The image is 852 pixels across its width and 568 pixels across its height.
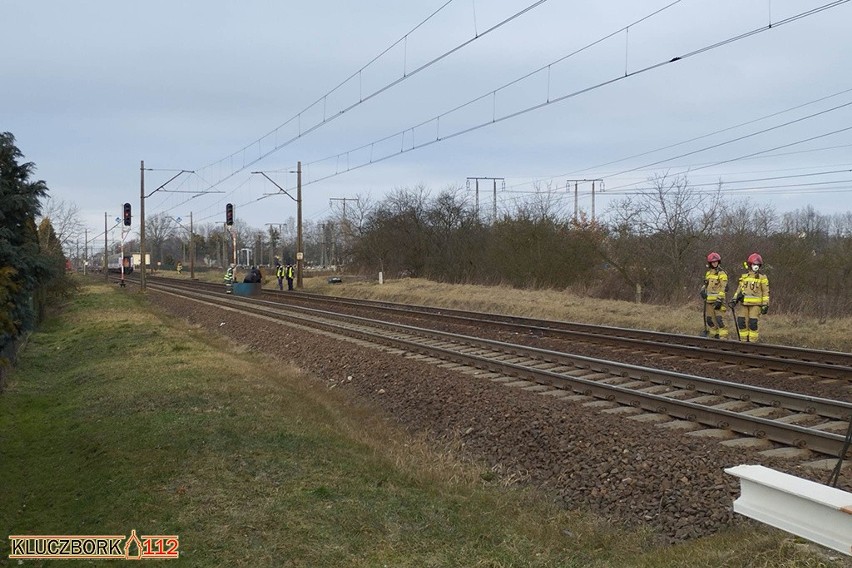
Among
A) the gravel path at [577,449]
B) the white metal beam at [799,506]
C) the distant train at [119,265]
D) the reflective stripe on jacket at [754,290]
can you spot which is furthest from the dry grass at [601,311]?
the distant train at [119,265]

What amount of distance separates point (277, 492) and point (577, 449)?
3.25 m

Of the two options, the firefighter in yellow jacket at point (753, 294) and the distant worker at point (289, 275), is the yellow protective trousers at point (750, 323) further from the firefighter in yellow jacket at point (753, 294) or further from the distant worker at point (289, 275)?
the distant worker at point (289, 275)

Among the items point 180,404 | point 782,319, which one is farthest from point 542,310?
point 180,404

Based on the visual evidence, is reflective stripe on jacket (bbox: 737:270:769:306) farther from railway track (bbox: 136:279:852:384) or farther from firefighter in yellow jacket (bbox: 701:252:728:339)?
railway track (bbox: 136:279:852:384)

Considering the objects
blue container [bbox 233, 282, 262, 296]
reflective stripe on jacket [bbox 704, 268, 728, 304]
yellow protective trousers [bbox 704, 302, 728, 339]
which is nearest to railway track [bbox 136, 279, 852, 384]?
yellow protective trousers [bbox 704, 302, 728, 339]

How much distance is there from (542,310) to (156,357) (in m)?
13.8

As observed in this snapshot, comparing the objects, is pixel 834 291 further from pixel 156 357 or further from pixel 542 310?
pixel 156 357

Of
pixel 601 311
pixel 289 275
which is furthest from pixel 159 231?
pixel 601 311

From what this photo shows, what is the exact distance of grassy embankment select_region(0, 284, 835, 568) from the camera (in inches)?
215

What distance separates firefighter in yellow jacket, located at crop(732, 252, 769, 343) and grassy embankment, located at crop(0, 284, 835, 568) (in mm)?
8549

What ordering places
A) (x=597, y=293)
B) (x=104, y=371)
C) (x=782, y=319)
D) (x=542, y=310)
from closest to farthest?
(x=104, y=371) < (x=782, y=319) < (x=542, y=310) < (x=597, y=293)

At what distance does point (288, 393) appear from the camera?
12.3 meters

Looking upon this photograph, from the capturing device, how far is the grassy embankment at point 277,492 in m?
5.46

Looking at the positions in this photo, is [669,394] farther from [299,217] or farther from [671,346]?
[299,217]
